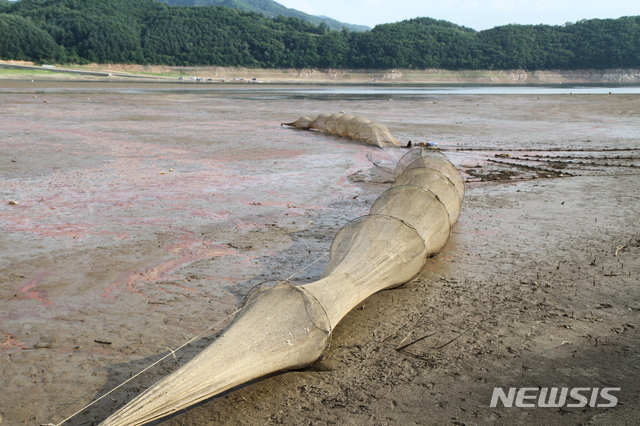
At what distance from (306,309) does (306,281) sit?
1.67m

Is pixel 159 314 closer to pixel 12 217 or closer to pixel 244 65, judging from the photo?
pixel 12 217

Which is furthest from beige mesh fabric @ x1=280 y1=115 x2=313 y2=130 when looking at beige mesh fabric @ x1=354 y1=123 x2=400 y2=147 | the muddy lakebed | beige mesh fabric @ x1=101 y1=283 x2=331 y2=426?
beige mesh fabric @ x1=101 y1=283 x2=331 y2=426

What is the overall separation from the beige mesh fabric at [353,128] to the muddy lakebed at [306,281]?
12.8 ft

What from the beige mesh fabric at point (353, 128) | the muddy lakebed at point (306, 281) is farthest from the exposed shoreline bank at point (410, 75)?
the muddy lakebed at point (306, 281)

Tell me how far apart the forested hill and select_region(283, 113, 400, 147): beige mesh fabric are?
9785cm

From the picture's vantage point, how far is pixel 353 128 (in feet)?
57.2

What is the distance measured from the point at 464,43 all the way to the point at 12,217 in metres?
140

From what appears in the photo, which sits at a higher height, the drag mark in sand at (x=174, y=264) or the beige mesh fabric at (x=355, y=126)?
the beige mesh fabric at (x=355, y=126)

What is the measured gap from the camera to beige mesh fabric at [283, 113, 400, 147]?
16.3 m

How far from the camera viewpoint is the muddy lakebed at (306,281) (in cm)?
350

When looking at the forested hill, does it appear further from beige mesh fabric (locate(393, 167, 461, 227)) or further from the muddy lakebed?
beige mesh fabric (locate(393, 167, 461, 227))

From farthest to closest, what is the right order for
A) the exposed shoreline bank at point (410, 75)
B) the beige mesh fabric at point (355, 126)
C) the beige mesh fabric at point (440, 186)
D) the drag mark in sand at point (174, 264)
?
1. the exposed shoreline bank at point (410, 75)
2. the beige mesh fabric at point (355, 126)
3. the beige mesh fabric at point (440, 186)
4. the drag mark in sand at point (174, 264)

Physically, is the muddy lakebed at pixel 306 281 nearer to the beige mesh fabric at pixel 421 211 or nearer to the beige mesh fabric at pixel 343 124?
the beige mesh fabric at pixel 421 211

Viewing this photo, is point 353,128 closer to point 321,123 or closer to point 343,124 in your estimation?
point 343,124
